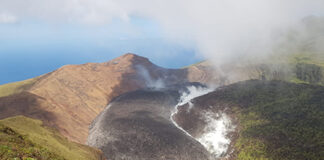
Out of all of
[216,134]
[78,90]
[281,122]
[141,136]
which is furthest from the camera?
[78,90]

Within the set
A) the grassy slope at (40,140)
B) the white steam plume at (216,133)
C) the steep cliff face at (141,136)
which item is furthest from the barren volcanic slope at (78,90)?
the white steam plume at (216,133)

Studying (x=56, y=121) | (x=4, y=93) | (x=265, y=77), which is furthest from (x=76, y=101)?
(x=265, y=77)

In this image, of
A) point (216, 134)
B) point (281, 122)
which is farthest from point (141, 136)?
point (281, 122)

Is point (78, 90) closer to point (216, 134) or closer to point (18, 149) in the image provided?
point (216, 134)

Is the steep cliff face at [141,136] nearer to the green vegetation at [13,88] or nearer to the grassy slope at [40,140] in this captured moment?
the grassy slope at [40,140]

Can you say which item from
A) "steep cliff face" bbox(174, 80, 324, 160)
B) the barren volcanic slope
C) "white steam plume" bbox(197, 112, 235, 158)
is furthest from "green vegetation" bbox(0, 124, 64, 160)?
"white steam plume" bbox(197, 112, 235, 158)
